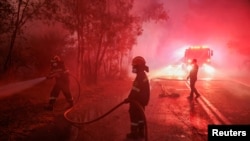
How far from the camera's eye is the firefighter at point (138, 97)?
282 inches

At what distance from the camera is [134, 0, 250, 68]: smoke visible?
2658 cm

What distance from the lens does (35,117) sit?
8914 mm

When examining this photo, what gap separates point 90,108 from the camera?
429 inches

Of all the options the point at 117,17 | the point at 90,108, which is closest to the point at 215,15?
the point at 117,17

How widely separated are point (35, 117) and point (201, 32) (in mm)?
35686

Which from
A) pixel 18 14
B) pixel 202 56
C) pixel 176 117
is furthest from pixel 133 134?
pixel 202 56

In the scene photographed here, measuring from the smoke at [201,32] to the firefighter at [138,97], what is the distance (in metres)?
19.1

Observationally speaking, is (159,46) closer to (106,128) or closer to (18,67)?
(18,67)

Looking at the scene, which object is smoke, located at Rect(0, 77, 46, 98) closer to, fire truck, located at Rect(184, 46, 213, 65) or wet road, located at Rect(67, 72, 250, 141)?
wet road, located at Rect(67, 72, 250, 141)

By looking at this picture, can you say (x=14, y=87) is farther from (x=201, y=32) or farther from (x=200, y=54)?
(x=201, y=32)

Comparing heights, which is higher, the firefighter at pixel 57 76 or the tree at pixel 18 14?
the tree at pixel 18 14

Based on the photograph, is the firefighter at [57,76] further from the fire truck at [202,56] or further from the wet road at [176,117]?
the fire truck at [202,56]

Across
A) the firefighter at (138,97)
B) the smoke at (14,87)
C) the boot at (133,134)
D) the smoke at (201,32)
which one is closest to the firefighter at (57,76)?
the smoke at (14,87)

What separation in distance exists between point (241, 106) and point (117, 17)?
10.1 meters
